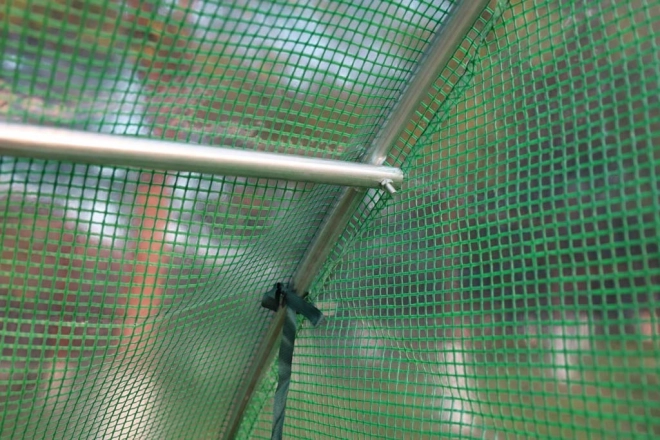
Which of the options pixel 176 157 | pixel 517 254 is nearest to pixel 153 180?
pixel 176 157

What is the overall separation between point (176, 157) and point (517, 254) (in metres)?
0.50

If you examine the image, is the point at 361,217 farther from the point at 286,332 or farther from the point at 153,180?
the point at 153,180

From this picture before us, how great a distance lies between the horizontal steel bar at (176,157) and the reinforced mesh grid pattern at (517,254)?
0.14 m

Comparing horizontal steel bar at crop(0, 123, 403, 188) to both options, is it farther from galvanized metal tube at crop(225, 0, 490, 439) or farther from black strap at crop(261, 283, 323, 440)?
black strap at crop(261, 283, 323, 440)

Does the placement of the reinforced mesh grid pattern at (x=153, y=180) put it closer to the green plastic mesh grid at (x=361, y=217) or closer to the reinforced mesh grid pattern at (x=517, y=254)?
the green plastic mesh grid at (x=361, y=217)

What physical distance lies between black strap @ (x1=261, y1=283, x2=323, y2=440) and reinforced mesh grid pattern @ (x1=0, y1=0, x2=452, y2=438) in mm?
60

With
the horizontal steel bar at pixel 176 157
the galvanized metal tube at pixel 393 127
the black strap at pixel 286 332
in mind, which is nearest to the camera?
the horizontal steel bar at pixel 176 157

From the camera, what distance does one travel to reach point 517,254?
80 centimetres

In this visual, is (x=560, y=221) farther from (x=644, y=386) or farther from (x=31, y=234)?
(x=31, y=234)

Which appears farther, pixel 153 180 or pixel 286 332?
pixel 286 332

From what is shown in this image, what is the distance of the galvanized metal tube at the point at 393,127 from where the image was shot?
836 millimetres

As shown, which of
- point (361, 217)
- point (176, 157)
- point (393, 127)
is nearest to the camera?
point (176, 157)

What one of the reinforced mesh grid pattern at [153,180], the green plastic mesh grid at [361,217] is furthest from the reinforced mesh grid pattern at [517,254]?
the reinforced mesh grid pattern at [153,180]

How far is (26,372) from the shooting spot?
868mm
